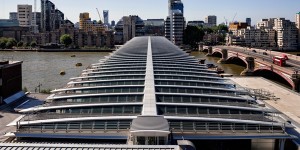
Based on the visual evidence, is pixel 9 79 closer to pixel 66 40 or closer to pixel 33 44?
pixel 66 40

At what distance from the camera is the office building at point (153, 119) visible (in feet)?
42.1

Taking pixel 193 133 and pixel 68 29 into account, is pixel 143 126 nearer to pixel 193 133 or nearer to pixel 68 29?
pixel 193 133

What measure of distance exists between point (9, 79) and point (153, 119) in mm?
18819

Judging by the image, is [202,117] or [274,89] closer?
[202,117]

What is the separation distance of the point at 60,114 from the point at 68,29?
4540 inches

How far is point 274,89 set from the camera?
127ft

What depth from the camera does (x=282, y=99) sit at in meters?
33.5

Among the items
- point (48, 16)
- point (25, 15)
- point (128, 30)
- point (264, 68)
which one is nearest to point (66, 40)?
point (128, 30)

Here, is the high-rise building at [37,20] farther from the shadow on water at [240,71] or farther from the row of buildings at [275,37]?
the shadow on water at [240,71]

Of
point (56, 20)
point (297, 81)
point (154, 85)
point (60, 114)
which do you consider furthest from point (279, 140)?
point (56, 20)

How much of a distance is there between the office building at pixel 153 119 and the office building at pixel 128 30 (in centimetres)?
11168

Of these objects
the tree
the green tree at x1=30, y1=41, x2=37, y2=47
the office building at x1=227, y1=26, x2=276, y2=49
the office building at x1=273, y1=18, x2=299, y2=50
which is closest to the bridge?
the office building at x1=227, y1=26, x2=276, y2=49

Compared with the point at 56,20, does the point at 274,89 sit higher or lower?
lower

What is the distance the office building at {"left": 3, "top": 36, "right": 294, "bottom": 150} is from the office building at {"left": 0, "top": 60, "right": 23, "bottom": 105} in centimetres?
933
